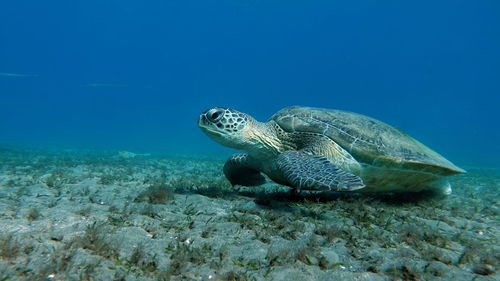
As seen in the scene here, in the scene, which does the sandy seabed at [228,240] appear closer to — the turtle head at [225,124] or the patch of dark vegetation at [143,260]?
the patch of dark vegetation at [143,260]

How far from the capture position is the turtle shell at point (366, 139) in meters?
4.44

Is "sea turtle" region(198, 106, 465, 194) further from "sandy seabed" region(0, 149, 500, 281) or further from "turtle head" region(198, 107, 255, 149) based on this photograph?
"sandy seabed" region(0, 149, 500, 281)

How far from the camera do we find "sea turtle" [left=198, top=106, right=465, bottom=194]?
4.43m

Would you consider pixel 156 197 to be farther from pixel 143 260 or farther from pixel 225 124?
pixel 143 260

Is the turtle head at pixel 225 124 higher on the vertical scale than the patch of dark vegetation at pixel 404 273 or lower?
higher

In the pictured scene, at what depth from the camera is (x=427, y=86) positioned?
5482 inches

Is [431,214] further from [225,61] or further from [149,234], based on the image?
[225,61]

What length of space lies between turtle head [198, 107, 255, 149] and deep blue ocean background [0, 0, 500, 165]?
11993 centimetres

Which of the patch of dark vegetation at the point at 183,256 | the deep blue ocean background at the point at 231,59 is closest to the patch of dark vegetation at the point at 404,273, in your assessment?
the patch of dark vegetation at the point at 183,256

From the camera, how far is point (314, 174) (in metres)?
3.55

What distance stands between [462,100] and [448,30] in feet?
123

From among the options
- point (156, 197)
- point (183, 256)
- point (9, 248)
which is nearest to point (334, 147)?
point (156, 197)

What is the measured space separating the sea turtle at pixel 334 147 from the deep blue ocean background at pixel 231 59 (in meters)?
120

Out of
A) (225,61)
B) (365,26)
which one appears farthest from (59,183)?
(225,61)
